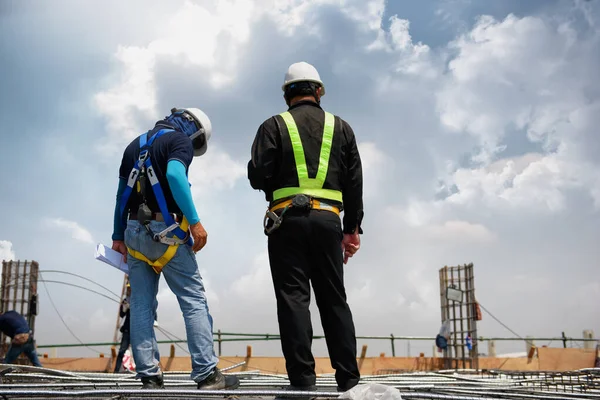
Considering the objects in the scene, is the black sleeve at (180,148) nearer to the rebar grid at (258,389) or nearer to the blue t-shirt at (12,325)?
the rebar grid at (258,389)

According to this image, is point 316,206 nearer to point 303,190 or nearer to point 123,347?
point 303,190

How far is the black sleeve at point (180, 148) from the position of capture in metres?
3.94

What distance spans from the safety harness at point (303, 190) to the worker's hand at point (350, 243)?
0.23 meters

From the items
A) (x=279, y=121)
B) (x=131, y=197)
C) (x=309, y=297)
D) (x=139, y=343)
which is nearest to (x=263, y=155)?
(x=279, y=121)

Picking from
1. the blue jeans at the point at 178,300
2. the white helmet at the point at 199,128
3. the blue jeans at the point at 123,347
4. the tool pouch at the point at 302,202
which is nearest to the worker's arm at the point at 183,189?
the blue jeans at the point at 178,300

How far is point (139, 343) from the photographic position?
13.0ft

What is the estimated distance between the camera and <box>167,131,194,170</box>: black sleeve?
12.9 ft

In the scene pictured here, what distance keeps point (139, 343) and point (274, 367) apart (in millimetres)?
9388

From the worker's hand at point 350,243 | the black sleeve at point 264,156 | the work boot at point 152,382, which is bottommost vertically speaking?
the work boot at point 152,382

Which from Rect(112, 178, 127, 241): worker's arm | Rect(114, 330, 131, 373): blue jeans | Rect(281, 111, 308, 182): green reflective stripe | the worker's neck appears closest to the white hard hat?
the worker's neck

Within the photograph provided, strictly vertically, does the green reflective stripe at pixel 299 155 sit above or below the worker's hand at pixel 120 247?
above

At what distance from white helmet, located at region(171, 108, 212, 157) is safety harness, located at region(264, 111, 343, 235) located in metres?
0.98

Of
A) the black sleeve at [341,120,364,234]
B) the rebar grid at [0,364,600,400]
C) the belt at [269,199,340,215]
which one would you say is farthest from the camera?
the black sleeve at [341,120,364,234]

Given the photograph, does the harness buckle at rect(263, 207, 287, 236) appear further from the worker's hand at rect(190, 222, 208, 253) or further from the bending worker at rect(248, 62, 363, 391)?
the worker's hand at rect(190, 222, 208, 253)
